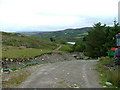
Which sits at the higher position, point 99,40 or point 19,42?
point 99,40

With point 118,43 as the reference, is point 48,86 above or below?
below

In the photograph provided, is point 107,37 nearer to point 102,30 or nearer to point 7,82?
point 102,30

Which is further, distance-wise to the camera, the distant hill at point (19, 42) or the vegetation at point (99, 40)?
the distant hill at point (19, 42)

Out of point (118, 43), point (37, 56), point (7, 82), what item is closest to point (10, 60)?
point (37, 56)

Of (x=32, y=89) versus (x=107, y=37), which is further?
(x=107, y=37)

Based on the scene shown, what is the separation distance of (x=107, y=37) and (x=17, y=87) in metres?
23.4

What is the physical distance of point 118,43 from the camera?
1570 cm

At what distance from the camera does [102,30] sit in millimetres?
29688

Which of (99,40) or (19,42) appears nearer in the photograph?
(99,40)

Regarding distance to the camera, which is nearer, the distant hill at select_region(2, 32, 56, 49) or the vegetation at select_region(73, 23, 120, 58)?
the vegetation at select_region(73, 23, 120, 58)

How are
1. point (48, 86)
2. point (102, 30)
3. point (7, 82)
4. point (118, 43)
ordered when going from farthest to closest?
point (102, 30), point (118, 43), point (7, 82), point (48, 86)

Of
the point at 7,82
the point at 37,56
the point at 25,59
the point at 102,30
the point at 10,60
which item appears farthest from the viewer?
the point at 102,30

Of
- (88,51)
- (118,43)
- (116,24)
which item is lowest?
(88,51)

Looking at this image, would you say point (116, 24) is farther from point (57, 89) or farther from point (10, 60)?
point (57, 89)
